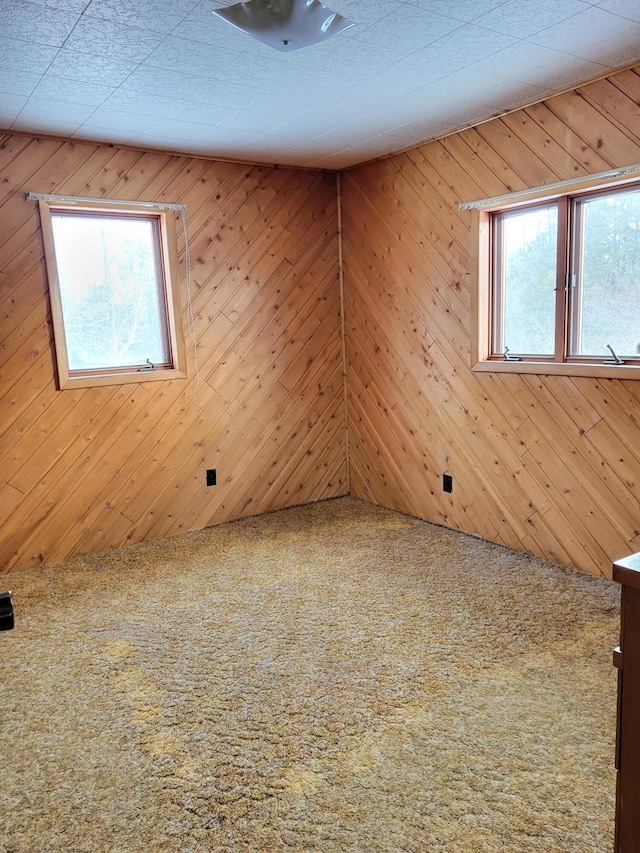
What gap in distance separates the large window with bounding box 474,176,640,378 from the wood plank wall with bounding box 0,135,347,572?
4.58 feet

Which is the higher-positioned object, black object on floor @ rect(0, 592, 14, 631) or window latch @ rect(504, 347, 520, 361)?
window latch @ rect(504, 347, 520, 361)

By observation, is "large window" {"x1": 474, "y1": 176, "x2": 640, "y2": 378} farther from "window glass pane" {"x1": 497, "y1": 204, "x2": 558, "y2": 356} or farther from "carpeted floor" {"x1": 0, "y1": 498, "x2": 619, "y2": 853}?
"carpeted floor" {"x1": 0, "y1": 498, "x2": 619, "y2": 853}

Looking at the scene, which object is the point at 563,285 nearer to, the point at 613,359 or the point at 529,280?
the point at 529,280

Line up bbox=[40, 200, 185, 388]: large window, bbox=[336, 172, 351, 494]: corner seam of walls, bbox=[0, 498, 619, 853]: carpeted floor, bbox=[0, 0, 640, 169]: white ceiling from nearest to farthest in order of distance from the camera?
bbox=[0, 498, 619, 853]: carpeted floor < bbox=[0, 0, 640, 169]: white ceiling < bbox=[40, 200, 185, 388]: large window < bbox=[336, 172, 351, 494]: corner seam of walls

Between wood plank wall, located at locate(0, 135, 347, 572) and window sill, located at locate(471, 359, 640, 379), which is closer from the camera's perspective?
window sill, located at locate(471, 359, 640, 379)

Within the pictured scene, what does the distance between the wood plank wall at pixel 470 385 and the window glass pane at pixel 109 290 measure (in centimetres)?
147

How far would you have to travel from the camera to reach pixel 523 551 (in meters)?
3.55

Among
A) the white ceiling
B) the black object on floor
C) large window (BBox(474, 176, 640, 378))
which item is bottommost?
the black object on floor

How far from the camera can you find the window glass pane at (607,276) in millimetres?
2936

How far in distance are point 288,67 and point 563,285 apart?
171cm

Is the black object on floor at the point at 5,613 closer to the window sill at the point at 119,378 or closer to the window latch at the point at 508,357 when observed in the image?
the window sill at the point at 119,378

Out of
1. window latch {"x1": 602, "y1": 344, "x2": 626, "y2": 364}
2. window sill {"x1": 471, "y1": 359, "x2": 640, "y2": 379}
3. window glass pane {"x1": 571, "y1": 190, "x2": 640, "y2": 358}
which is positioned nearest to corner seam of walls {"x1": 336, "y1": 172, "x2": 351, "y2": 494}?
window sill {"x1": 471, "y1": 359, "x2": 640, "y2": 379}

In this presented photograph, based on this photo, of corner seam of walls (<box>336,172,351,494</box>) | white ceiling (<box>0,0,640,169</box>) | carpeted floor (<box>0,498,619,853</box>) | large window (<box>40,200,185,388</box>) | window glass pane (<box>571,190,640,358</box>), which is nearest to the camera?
carpeted floor (<box>0,498,619,853</box>)

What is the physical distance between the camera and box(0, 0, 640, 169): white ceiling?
2162mm
